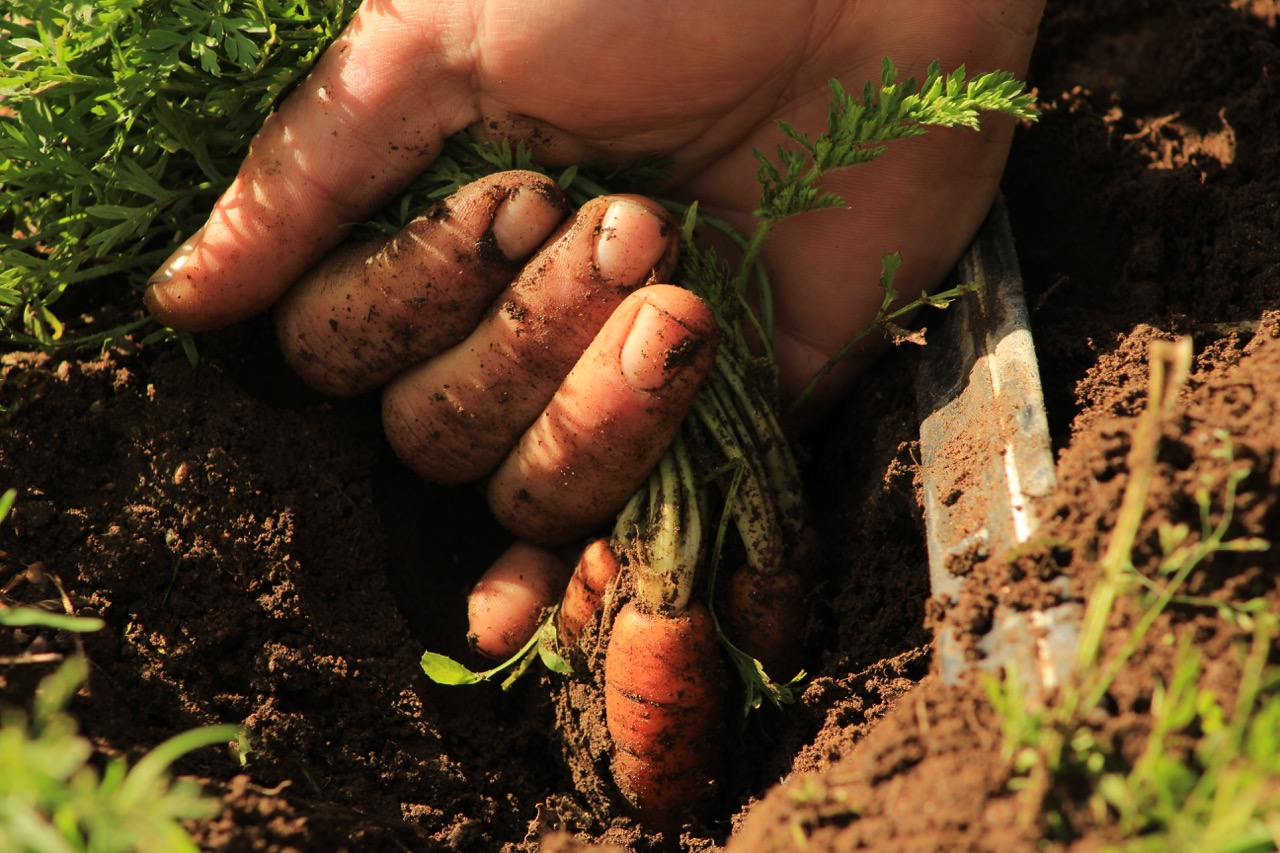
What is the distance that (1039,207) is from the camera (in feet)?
8.80

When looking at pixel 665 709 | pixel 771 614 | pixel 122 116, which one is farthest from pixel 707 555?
pixel 122 116

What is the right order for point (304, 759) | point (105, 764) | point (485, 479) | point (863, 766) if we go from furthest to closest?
point (485, 479), point (304, 759), point (105, 764), point (863, 766)

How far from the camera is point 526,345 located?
2246 millimetres

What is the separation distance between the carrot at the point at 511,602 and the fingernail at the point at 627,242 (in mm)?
742

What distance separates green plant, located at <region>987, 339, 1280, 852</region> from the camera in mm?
1151

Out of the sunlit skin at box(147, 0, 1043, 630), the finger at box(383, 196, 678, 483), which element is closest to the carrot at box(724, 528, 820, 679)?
the sunlit skin at box(147, 0, 1043, 630)

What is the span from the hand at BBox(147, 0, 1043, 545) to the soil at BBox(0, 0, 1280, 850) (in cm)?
25

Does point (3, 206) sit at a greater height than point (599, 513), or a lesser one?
→ greater

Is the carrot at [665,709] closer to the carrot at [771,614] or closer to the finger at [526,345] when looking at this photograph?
the carrot at [771,614]

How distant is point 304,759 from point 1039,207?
7.57 ft

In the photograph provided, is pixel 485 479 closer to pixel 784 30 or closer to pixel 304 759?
pixel 304 759

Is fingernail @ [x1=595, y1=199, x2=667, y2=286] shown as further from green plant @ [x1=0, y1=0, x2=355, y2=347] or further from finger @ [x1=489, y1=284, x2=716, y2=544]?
green plant @ [x1=0, y1=0, x2=355, y2=347]

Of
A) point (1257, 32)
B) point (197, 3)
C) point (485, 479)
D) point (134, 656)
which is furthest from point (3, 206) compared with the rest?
point (1257, 32)

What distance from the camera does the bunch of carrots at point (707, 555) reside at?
6.62 ft
